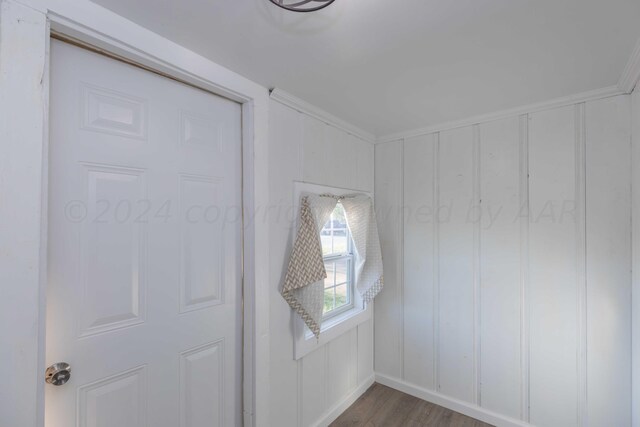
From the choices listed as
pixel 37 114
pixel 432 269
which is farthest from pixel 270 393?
pixel 37 114

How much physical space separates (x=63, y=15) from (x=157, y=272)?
101 centimetres

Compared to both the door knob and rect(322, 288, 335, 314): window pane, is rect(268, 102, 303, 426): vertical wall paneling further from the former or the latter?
the door knob

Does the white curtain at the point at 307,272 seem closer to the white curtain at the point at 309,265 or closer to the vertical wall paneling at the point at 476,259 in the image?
the white curtain at the point at 309,265

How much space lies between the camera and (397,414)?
2305 millimetres

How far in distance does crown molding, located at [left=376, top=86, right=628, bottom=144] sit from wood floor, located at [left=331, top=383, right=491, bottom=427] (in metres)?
2.27

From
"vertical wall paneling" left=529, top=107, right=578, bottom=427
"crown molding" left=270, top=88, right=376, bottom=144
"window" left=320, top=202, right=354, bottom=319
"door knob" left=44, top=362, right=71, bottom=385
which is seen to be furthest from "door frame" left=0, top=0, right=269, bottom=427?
"vertical wall paneling" left=529, top=107, right=578, bottom=427

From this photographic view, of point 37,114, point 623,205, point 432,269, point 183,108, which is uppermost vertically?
point 183,108

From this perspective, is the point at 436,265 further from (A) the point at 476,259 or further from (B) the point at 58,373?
(B) the point at 58,373

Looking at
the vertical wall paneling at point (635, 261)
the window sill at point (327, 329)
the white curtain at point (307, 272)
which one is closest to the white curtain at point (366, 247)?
the window sill at point (327, 329)

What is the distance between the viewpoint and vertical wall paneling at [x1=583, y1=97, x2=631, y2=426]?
1.75m

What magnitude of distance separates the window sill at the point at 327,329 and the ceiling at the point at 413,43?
4.94 ft

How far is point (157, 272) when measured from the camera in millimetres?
1321

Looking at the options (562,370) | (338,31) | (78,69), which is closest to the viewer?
(78,69)

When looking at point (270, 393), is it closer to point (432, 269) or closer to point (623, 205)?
point (432, 269)
